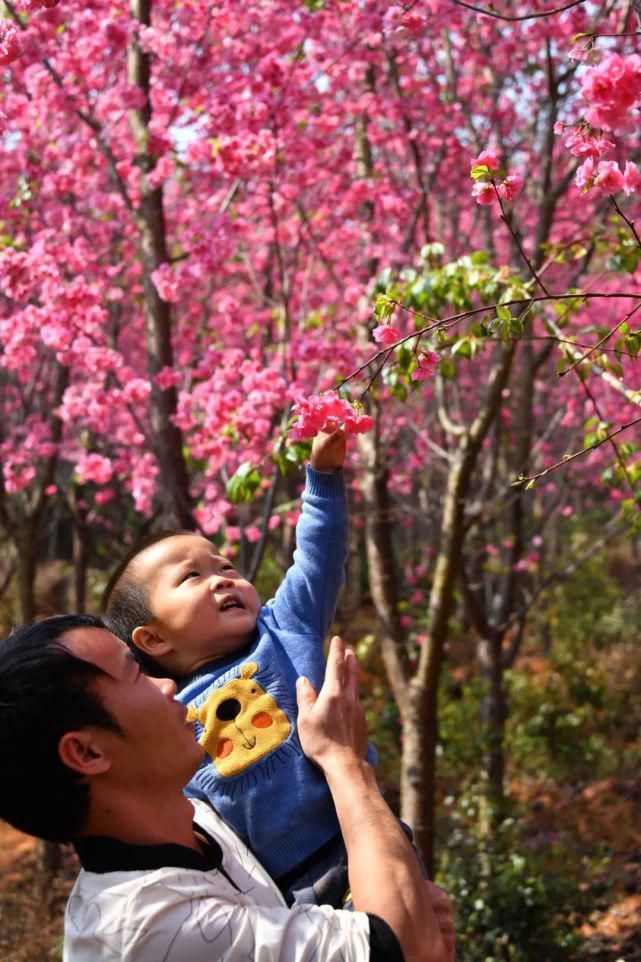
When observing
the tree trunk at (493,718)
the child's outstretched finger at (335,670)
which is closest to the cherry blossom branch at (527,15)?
the child's outstretched finger at (335,670)

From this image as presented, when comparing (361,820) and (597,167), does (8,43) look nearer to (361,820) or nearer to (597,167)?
(597,167)

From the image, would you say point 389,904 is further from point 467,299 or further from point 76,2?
point 76,2

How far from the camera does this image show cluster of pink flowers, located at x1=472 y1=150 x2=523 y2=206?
194 cm

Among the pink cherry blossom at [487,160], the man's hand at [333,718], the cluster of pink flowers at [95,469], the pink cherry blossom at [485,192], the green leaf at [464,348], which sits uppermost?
the cluster of pink flowers at [95,469]

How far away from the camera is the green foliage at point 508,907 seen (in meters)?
4.14

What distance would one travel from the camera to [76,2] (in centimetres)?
438

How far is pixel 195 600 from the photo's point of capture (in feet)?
6.40

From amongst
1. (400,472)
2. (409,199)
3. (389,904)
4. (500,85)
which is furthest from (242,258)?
(389,904)

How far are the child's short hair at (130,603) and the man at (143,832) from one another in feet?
1.14

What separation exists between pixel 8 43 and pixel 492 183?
44.6 inches

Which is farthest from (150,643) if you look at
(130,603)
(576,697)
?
(576,697)

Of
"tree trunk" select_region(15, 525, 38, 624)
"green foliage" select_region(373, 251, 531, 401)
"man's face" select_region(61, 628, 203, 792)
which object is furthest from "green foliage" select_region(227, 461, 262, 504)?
"tree trunk" select_region(15, 525, 38, 624)

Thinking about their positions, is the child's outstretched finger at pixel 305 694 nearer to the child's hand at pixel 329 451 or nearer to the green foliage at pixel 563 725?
the child's hand at pixel 329 451

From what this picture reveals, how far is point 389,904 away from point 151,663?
2.49ft
